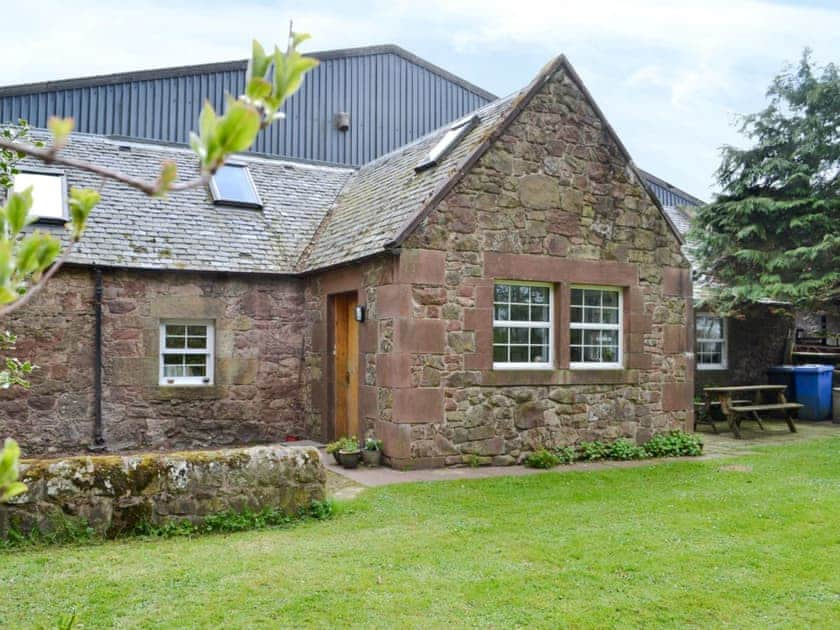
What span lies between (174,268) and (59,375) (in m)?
2.36

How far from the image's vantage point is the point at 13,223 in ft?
6.33

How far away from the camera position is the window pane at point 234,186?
1477 cm

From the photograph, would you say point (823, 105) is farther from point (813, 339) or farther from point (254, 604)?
point (254, 604)

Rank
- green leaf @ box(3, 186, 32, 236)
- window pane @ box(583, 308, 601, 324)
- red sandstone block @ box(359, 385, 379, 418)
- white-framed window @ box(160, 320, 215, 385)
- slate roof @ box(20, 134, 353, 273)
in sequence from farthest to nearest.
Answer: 1. white-framed window @ box(160, 320, 215, 385)
2. slate roof @ box(20, 134, 353, 273)
3. window pane @ box(583, 308, 601, 324)
4. red sandstone block @ box(359, 385, 379, 418)
5. green leaf @ box(3, 186, 32, 236)

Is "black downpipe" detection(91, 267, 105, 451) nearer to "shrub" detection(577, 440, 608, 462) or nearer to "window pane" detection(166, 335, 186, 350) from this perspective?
"window pane" detection(166, 335, 186, 350)

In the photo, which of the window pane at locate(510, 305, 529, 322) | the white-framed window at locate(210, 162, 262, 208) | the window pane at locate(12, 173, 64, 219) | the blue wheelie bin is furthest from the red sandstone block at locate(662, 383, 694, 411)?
the window pane at locate(12, 173, 64, 219)

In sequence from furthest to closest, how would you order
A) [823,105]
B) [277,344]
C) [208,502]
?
1. [823,105]
2. [277,344]
3. [208,502]

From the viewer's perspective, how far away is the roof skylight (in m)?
12.0

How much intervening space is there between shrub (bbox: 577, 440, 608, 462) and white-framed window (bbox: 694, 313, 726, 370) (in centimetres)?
710

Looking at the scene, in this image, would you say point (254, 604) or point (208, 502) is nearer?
point (254, 604)

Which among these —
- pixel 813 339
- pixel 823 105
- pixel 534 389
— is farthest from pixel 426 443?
pixel 813 339

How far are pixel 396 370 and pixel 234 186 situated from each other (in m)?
6.73

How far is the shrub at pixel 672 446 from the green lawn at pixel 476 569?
334 centimetres

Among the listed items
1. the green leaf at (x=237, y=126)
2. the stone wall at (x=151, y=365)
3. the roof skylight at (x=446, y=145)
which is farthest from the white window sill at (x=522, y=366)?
the green leaf at (x=237, y=126)
